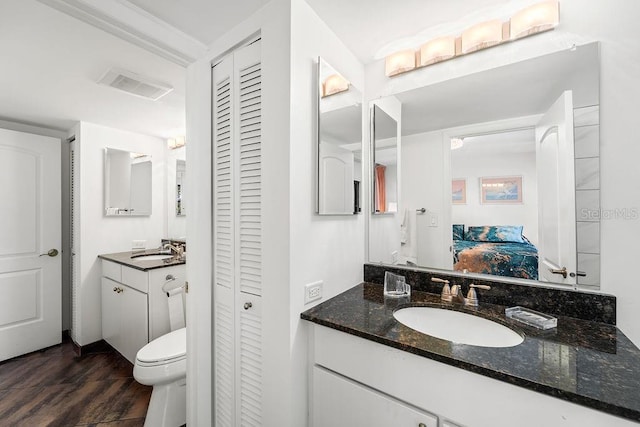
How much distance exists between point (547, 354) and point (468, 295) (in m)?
0.43

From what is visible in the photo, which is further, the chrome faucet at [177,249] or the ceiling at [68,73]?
the chrome faucet at [177,249]

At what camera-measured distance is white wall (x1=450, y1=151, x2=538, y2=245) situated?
117cm

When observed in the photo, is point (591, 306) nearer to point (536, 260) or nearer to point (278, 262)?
point (536, 260)

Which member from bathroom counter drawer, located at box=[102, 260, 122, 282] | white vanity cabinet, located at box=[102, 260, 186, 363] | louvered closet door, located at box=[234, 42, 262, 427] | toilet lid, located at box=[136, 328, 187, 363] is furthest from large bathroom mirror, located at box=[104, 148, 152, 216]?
louvered closet door, located at box=[234, 42, 262, 427]

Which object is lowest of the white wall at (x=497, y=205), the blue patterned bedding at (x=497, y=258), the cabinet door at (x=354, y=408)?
the cabinet door at (x=354, y=408)

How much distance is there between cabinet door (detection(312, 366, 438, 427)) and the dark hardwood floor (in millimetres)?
1441

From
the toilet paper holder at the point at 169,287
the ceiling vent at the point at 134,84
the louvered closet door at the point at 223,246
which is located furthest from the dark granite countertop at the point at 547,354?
the ceiling vent at the point at 134,84

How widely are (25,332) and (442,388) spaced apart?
12.0ft

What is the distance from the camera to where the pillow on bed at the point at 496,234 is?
1206 mm

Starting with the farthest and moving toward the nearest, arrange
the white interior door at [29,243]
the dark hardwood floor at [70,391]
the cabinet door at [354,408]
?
the white interior door at [29,243] < the dark hardwood floor at [70,391] < the cabinet door at [354,408]

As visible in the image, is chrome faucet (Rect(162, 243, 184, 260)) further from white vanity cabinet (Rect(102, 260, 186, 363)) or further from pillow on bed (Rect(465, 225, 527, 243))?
pillow on bed (Rect(465, 225, 527, 243))

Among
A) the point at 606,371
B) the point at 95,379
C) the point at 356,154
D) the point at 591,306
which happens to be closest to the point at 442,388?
the point at 606,371

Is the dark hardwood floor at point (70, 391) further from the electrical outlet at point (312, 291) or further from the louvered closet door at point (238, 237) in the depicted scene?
the electrical outlet at point (312, 291)

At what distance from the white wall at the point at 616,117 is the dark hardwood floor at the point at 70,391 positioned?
2.58 metres
